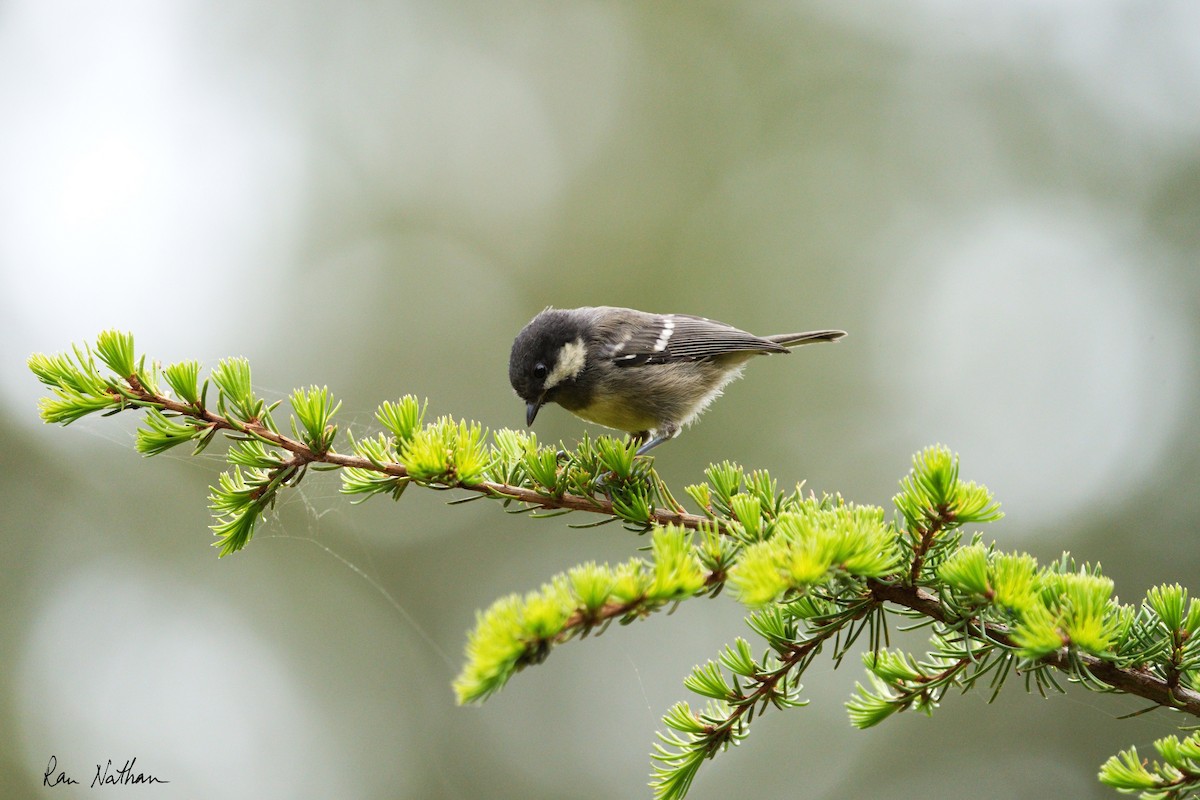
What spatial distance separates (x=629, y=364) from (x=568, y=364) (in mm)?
403

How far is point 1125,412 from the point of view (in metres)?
8.03

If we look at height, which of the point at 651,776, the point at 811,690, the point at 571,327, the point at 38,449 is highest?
the point at 38,449

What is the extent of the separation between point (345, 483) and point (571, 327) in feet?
Answer: 8.66

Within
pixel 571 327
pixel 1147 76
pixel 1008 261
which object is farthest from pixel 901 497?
pixel 1147 76

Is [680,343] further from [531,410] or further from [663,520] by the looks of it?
[663,520]

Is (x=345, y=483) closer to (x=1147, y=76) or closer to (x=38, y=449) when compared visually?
(x=38, y=449)

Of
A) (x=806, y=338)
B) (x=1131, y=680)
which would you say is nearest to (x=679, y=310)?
(x=806, y=338)

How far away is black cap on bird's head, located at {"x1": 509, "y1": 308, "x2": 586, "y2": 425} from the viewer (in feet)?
14.4

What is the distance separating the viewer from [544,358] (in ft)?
14.6

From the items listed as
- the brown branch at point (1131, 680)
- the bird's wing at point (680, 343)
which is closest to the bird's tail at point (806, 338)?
the bird's wing at point (680, 343)
